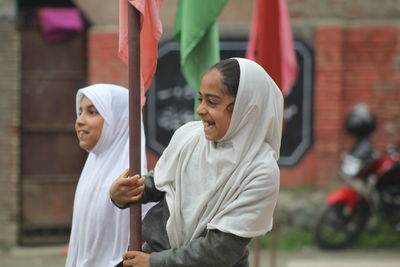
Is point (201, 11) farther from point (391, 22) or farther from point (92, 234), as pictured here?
point (391, 22)

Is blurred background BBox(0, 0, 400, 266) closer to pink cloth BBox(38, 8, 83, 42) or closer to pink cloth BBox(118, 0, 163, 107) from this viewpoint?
pink cloth BBox(38, 8, 83, 42)

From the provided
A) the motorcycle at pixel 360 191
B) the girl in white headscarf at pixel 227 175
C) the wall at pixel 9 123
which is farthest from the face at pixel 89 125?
the motorcycle at pixel 360 191

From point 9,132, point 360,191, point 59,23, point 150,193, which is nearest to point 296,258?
point 360,191

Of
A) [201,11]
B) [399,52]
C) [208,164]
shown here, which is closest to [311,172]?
[399,52]

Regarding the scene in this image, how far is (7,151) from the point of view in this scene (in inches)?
311

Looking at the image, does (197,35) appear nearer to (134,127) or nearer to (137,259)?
(134,127)

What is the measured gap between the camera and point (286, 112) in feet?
26.7

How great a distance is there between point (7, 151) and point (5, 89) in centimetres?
59

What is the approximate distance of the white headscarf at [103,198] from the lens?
3.64m

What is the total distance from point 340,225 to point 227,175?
213 inches

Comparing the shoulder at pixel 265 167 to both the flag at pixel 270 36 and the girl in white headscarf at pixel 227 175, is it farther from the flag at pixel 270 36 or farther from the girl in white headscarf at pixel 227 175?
the flag at pixel 270 36

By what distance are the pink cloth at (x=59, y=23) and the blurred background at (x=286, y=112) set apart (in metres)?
0.02

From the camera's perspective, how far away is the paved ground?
7477 mm

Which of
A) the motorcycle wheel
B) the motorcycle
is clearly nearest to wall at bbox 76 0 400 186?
the motorcycle
